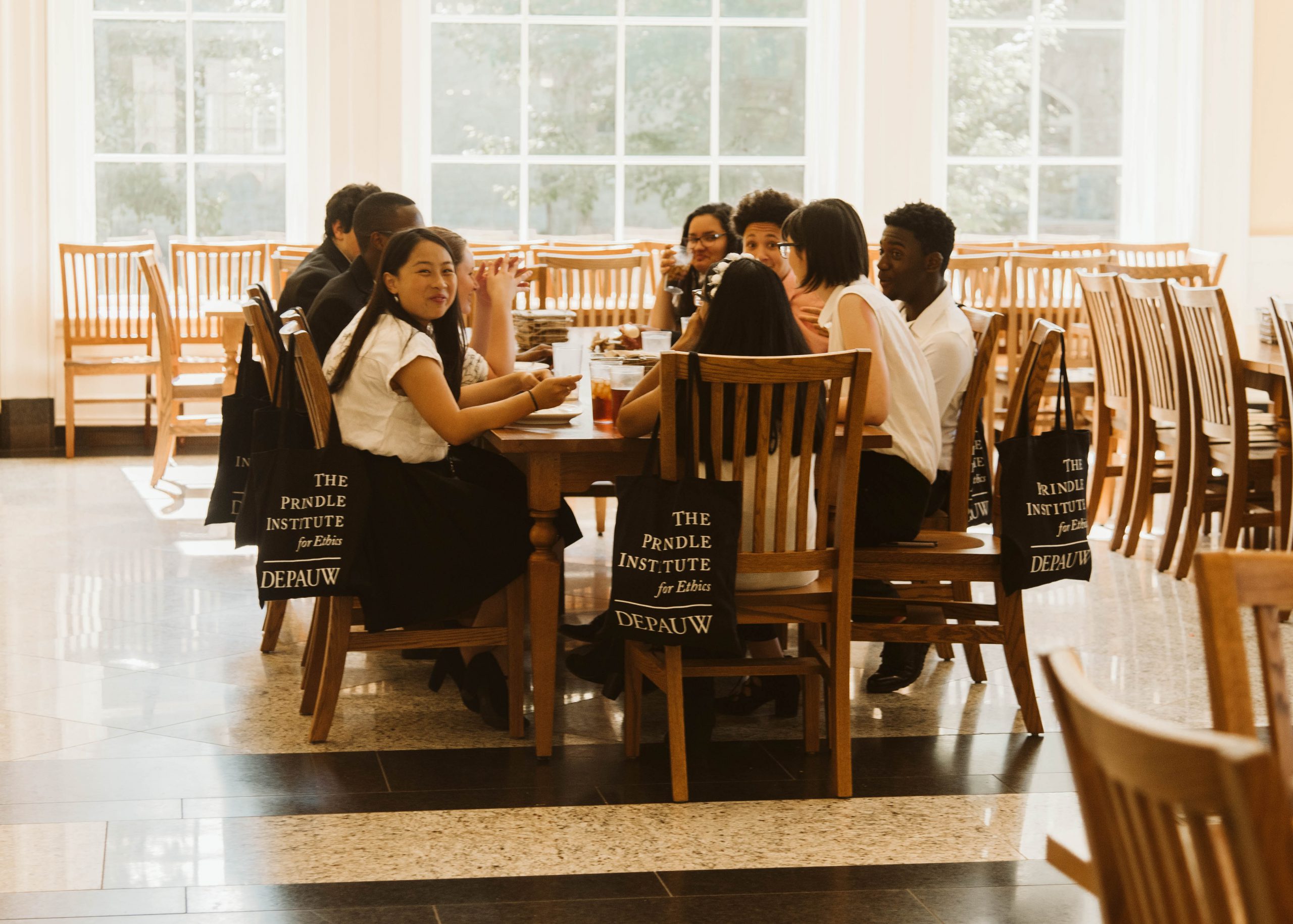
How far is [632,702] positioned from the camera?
3090mm

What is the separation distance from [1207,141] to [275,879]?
23.9 feet

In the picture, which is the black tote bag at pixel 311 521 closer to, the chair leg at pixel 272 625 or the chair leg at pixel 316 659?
the chair leg at pixel 316 659

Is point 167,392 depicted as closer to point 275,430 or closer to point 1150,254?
point 275,430

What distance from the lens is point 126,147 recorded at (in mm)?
7922

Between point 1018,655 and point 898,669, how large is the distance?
488 millimetres

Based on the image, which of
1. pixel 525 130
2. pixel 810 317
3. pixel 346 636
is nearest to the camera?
pixel 346 636

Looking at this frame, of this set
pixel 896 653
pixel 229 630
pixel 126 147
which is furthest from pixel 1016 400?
pixel 126 147

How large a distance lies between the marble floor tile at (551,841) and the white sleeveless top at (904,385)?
782 millimetres

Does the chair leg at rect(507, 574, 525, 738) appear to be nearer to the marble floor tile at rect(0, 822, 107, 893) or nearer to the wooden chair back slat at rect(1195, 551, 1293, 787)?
the marble floor tile at rect(0, 822, 107, 893)

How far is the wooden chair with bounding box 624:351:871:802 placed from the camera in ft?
8.66

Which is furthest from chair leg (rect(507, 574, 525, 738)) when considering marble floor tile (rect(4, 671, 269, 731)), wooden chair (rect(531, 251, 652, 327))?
wooden chair (rect(531, 251, 652, 327))

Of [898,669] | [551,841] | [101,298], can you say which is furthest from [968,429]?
[101,298]

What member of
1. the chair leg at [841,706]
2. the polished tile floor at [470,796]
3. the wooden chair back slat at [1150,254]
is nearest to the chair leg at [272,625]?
the polished tile floor at [470,796]

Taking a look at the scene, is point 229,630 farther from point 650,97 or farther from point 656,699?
point 650,97
